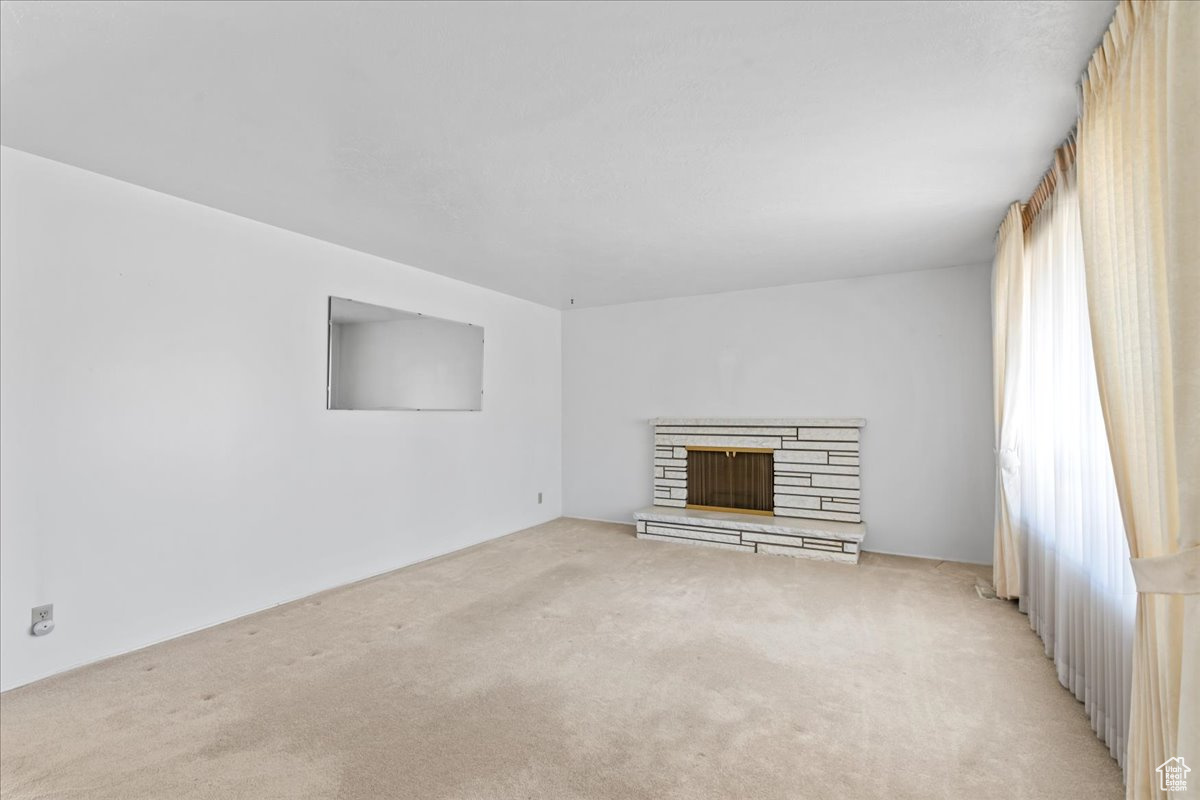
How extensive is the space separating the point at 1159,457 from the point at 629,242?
10.2 feet

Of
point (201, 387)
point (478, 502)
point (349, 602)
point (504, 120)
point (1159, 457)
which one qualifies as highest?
point (504, 120)

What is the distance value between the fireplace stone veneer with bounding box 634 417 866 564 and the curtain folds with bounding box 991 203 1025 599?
107 cm

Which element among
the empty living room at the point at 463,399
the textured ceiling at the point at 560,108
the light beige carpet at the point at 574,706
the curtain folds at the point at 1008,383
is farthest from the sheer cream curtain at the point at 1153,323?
the curtain folds at the point at 1008,383

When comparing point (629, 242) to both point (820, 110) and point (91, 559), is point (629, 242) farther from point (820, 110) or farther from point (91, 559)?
point (91, 559)

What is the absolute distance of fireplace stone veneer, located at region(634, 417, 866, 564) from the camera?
15.4 ft

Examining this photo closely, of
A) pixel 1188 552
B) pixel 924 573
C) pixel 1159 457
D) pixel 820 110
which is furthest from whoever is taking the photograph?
pixel 924 573

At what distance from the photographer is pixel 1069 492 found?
97.7 inches

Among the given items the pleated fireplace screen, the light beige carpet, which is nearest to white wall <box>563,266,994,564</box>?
the pleated fireplace screen

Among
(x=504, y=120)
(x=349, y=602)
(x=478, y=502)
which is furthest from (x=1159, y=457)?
(x=478, y=502)

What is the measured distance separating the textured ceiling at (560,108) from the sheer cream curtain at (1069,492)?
52 cm

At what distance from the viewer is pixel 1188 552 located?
1167 mm

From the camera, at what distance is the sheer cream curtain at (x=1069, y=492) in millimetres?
1970

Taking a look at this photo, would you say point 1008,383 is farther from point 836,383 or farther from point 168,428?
point 168,428

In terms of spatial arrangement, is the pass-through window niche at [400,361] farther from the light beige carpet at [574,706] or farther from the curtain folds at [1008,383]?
the curtain folds at [1008,383]
